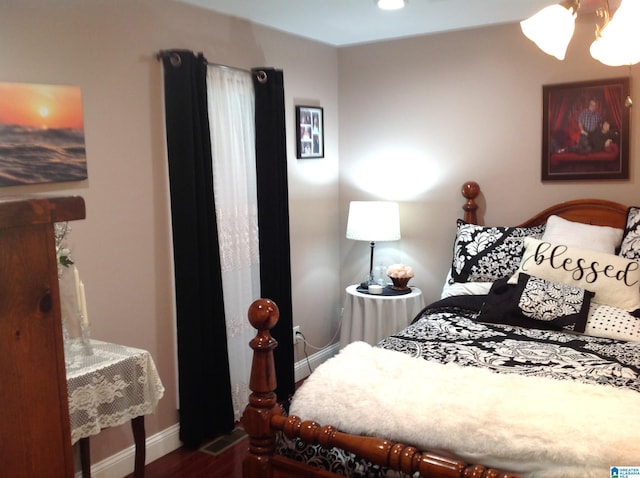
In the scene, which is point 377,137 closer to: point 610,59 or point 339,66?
point 339,66

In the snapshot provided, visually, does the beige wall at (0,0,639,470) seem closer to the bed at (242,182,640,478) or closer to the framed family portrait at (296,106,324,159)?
the framed family portrait at (296,106,324,159)

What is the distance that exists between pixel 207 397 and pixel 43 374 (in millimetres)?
2582

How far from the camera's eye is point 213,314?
312cm

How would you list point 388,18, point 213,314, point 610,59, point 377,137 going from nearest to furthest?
1. point 610,59
2. point 213,314
3. point 388,18
4. point 377,137

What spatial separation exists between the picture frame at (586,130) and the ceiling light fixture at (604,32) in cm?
147

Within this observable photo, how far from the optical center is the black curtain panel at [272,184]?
3471 millimetres

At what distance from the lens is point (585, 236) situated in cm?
316

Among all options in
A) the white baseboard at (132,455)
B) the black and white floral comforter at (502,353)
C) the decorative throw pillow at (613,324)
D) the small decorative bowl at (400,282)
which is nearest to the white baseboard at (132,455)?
the white baseboard at (132,455)

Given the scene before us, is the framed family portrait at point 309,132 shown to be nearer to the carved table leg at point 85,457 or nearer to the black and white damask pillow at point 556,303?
the black and white damask pillow at point 556,303

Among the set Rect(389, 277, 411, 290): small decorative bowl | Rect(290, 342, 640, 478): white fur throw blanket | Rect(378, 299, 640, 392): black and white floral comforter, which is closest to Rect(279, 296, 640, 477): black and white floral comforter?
Rect(378, 299, 640, 392): black and white floral comforter

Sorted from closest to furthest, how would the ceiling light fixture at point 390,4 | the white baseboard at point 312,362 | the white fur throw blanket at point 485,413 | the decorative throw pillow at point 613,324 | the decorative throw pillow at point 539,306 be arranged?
the white fur throw blanket at point 485,413 < the decorative throw pillow at point 613,324 < the decorative throw pillow at point 539,306 < the ceiling light fixture at point 390,4 < the white baseboard at point 312,362

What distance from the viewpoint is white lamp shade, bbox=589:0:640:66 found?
5.35 feet

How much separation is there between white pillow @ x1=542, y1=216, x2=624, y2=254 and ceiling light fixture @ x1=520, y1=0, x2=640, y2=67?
1414 mm

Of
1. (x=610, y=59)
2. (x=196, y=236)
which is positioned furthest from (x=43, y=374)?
(x=196, y=236)
